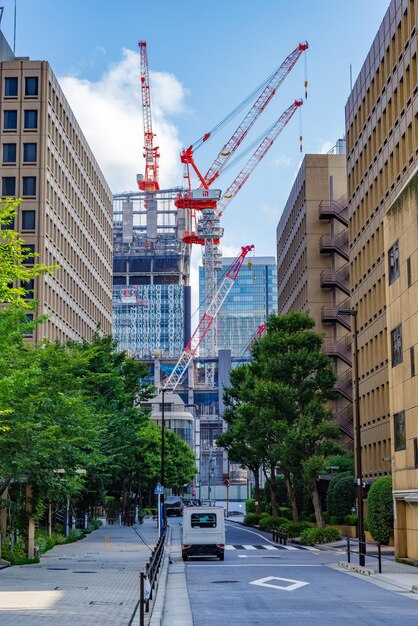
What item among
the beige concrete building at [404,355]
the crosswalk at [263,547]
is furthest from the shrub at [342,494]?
the beige concrete building at [404,355]

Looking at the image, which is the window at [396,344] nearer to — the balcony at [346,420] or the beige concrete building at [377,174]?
the beige concrete building at [377,174]

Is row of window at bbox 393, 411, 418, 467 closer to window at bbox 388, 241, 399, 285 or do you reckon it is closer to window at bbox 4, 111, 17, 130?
window at bbox 388, 241, 399, 285

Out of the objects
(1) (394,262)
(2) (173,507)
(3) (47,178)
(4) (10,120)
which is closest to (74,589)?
(1) (394,262)

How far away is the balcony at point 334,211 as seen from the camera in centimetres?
8306

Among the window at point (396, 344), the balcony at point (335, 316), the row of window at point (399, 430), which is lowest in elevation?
the row of window at point (399, 430)

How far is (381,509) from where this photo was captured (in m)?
45.8

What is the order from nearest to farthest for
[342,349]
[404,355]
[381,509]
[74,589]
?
[74,589] < [404,355] < [381,509] < [342,349]

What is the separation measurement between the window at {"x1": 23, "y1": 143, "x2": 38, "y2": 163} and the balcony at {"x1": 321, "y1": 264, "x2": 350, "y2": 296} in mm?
26974

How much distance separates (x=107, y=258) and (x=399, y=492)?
8546 cm

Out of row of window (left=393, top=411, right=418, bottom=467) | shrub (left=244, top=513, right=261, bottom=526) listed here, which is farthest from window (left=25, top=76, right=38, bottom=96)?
row of window (left=393, top=411, right=418, bottom=467)

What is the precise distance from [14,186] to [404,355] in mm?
53283

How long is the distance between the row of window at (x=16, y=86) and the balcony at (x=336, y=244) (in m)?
28.4

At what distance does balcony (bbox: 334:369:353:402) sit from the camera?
2982 inches

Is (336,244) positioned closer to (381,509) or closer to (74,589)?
(381,509)
